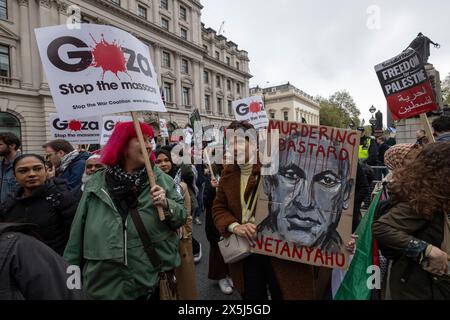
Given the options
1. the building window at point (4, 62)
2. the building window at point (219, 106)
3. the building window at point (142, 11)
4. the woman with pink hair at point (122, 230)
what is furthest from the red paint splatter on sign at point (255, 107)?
the building window at point (219, 106)

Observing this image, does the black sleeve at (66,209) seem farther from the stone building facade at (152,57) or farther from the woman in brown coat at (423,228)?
the stone building facade at (152,57)

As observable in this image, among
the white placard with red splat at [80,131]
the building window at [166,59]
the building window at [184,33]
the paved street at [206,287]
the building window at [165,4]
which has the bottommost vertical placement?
the paved street at [206,287]

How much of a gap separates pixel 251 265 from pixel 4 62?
25.3m

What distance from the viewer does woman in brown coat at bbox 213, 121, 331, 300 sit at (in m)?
2.12

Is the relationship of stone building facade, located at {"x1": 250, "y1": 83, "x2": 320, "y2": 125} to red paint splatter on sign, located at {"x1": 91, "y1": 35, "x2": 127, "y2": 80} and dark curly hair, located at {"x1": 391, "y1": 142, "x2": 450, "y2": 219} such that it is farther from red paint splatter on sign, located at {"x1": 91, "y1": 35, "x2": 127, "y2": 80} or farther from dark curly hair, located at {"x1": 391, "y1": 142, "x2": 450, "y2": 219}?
dark curly hair, located at {"x1": 391, "y1": 142, "x2": 450, "y2": 219}

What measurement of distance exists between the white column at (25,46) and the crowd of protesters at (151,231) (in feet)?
77.8

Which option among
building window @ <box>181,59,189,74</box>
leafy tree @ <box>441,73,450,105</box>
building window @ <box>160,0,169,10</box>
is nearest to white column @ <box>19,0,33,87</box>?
building window @ <box>160,0,169,10</box>

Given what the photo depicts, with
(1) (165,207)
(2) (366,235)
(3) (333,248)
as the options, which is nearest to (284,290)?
(3) (333,248)

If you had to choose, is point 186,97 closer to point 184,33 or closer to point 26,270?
point 184,33

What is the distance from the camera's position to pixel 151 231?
1982mm

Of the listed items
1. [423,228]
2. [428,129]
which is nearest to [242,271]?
[423,228]

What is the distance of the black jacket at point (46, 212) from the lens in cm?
225

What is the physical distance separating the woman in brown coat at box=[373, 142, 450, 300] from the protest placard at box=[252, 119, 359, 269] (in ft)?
0.91

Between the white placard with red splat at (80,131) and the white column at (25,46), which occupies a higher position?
the white column at (25,46)
